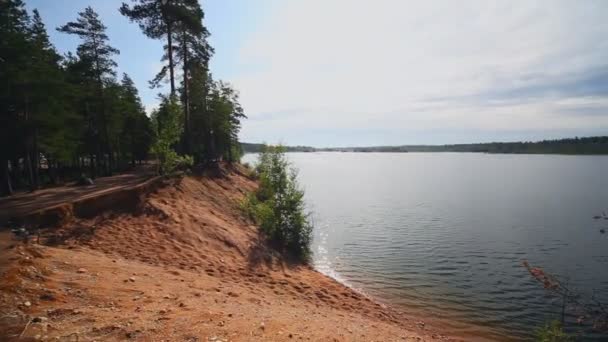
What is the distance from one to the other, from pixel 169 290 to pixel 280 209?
1601 cm

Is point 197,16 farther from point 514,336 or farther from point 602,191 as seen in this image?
point 602,191

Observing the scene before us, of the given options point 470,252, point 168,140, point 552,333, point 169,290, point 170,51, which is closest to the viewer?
point 169,290

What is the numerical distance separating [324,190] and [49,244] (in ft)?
201

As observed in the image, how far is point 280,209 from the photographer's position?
1043 inches

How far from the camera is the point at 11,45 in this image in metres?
21.5

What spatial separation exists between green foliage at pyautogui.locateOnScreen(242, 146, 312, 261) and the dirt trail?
3086mm

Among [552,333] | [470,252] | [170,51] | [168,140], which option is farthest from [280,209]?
[552,333]

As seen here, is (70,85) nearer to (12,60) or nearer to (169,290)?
(12,60)

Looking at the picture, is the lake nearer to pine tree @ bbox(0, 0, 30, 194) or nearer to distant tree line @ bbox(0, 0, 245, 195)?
distant tree line @ bbox(0, 0, 245, 195)

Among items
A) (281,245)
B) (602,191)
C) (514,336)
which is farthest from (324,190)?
(514,336)

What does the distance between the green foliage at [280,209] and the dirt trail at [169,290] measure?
309 cm

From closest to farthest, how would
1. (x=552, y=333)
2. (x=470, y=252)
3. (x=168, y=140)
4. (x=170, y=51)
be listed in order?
(x=552, y=333) < (x=168, y=140) < (x=170, y=51) < (x=470, y=252)

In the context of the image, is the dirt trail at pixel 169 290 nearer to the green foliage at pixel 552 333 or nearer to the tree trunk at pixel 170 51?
the green foliage at pixel 552 333

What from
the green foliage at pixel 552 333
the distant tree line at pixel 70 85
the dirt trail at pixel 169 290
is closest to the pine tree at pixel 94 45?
the distant tree line at pixel 70 85
